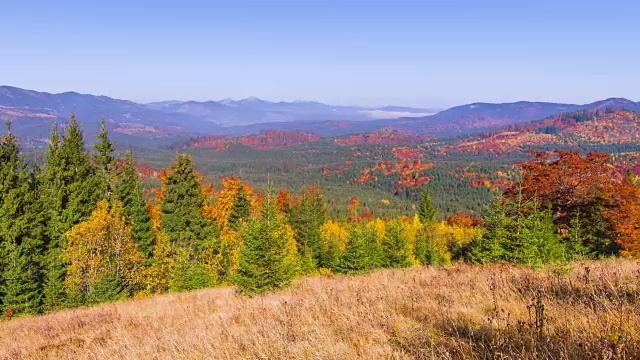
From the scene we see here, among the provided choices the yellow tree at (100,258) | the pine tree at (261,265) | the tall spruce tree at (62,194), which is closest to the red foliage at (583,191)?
the pine tree at (261,265)

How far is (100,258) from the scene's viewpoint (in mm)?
27656

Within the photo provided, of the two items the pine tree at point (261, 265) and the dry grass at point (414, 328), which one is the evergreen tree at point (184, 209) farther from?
the dry grass at point (414, 328)

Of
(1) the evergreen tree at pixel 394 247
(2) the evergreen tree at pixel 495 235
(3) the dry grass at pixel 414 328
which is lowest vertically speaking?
(1) the evergreen tree at pixel 394 247

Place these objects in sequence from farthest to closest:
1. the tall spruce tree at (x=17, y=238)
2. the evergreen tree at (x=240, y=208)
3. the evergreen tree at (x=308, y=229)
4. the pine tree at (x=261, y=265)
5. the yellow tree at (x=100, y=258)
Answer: the evergreen tree at (x=308, y=229)
the evergreen tree at (x=240, y=208)
the yellow tree at (x=100, y=258)
the tall spruce tree at (x=17, y=238)
the pine tree at (x=261, y=265)

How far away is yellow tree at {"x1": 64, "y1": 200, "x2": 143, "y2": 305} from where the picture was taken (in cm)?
2498

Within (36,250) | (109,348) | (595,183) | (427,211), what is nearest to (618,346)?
(109,348)

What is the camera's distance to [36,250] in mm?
26891

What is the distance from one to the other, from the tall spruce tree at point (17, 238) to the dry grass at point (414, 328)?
17.0m

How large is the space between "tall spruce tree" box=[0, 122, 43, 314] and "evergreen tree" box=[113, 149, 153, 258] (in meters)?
6.37

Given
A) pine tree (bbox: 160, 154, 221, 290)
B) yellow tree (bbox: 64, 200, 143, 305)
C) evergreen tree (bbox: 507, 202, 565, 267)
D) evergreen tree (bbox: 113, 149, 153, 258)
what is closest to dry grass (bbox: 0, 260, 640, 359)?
evergreen tree (bbox: 507, 202, 565, 267)

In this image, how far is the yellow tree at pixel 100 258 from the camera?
82.0ft

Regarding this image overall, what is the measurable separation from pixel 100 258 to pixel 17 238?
5085mm

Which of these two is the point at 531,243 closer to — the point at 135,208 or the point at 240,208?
the point at 135,208

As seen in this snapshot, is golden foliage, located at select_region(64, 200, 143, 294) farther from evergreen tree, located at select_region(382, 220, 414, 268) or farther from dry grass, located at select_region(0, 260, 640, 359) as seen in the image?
evergreen tree, located at select_region(382, 220, 414, 268)
